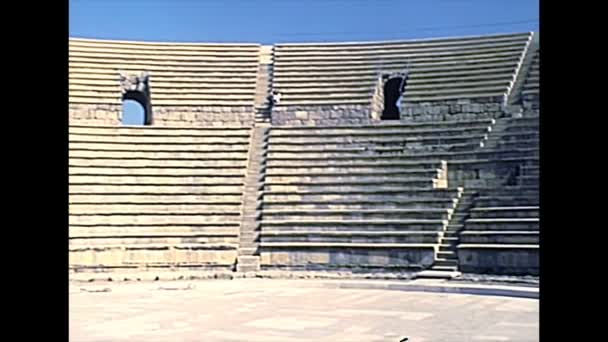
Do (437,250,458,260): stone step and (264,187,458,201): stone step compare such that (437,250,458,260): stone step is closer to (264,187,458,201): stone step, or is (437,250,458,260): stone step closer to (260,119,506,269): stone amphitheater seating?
(260,119,506,269): stone amphitheater seating

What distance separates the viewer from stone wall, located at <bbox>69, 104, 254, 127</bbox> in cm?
2016

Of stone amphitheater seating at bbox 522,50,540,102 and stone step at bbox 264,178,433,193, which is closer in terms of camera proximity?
stone step at bbox 264,178,433,193

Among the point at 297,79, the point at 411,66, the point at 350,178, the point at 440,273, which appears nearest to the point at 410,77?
the point at 411,66

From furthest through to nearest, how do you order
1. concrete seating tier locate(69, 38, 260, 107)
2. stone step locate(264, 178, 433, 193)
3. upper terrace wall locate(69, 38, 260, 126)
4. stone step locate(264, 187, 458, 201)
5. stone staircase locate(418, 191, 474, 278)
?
concrete seating tier locate(69, 38, 260, 107), upper terrace wall locate(69, 38, 260, 126), stone step locate(264, 178, 433, 193), stone step locate(264, 187, 458, 201), stone staircase locate(418, 191, 474, 278)

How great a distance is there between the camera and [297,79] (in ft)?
71.9

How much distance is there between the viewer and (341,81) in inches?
849

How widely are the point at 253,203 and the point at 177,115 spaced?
16.2 ft

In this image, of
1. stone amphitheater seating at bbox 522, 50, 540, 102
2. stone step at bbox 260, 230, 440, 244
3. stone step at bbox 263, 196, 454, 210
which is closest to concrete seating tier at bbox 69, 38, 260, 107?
stone step at bbox 263, 196, 454, 210

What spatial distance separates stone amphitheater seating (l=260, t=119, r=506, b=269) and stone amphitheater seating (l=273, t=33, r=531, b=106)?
7.04 feet

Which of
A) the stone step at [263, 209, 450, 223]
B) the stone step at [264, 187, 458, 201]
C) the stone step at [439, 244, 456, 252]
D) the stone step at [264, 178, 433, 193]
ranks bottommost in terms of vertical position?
the stone step at [439, 244, 456, 252]

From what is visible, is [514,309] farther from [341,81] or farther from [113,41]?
[113,41]

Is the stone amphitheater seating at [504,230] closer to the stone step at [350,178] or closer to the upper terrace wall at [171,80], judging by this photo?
the stone step at [350,178]
